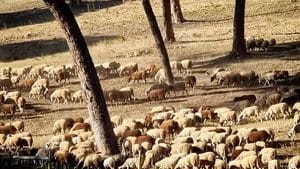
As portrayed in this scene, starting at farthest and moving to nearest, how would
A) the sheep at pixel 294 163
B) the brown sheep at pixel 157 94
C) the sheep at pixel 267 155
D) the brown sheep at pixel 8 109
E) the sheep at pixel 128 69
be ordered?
the sheep at pixel 128 69, the brown sheep at pixel 8 109, the brown sheep at pixel 157 94, the sheep at pixel 267 155, the sheep at pixel 294 163

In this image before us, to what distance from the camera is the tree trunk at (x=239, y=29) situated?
100ft

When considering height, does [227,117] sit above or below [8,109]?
below

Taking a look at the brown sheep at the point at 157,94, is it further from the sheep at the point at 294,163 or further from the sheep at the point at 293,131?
the sheep at the point at 294,163

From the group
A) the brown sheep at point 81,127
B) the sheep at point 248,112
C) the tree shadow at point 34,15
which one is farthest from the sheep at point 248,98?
the tree shadow at point 34,15

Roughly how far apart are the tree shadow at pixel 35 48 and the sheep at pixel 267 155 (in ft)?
83.5

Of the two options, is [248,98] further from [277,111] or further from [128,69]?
[128,69]

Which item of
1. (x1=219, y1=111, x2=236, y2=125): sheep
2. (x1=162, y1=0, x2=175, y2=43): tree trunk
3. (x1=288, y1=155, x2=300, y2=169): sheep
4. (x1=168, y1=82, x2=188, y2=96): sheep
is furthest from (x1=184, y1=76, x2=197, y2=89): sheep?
(x1=288, y1=155, x2=300, y2=169): sheep

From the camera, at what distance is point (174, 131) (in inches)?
788


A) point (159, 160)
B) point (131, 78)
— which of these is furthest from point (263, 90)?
point (159, 160)

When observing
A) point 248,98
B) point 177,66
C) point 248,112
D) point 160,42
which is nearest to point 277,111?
point 248,112

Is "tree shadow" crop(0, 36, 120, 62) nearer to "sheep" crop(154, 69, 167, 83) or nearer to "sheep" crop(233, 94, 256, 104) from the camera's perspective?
"sheep" crop(154, 69, 167, 83)

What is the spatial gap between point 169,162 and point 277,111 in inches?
215

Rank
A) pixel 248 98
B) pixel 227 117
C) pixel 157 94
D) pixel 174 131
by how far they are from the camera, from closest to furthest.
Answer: pixel 174 131, pixel 227 117, pixel 248 98, pixel 157 94

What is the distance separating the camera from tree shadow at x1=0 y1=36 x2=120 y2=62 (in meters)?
40.7
